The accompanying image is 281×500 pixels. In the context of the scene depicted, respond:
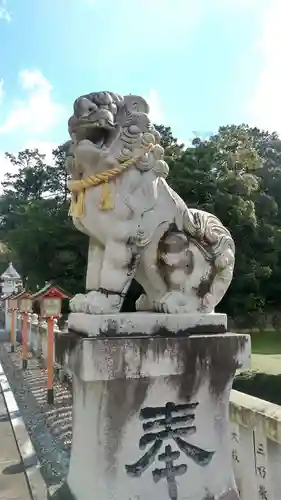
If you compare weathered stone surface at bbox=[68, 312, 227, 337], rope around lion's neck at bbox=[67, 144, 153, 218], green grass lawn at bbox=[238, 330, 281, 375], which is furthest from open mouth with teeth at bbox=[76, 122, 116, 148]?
green grass lawn at bbox=[238, 330, 281, 375]

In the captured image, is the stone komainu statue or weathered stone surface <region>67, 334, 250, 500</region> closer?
weathered stone surface <region>67, 334, 250, 500</region>

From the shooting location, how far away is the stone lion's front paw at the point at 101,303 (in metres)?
2.18

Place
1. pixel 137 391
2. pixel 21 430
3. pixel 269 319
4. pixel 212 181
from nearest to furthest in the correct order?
pixel 137 391
pixel 21 430
pixel 212 181
pixel 269 319

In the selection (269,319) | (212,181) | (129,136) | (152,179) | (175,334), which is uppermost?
(212,181)

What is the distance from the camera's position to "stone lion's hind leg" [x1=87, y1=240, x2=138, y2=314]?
87.5 inches

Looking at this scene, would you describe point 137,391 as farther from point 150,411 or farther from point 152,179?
point 152,179

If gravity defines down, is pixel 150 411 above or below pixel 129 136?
below

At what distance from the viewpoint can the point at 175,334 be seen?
86.7 inches

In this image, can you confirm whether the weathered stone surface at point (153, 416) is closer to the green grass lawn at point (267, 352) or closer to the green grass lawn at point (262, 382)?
the green grass lawn at point (262, 382)

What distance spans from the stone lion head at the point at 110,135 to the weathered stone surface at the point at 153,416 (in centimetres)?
92

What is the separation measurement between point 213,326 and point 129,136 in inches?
42.9

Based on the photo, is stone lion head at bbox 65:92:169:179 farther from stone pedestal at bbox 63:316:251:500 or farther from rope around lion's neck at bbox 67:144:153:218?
stone pedestal at bbox 63:316:251:500

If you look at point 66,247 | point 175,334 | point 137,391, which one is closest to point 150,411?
point 137,391

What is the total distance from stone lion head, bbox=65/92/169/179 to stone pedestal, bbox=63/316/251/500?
3.01ft
